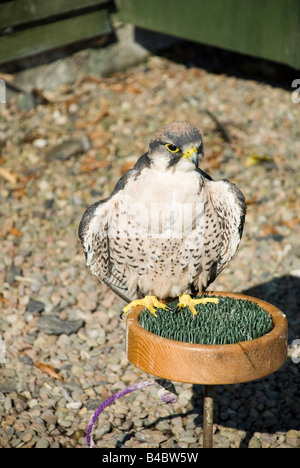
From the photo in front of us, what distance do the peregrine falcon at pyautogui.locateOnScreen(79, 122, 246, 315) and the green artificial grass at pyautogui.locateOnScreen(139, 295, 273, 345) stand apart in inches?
3.5

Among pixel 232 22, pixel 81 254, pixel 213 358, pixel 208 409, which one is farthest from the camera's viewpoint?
pixel 232 22

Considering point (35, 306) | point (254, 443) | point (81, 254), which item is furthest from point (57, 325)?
point (254, 443)

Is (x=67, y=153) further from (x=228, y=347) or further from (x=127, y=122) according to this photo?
(x=228, y=347)

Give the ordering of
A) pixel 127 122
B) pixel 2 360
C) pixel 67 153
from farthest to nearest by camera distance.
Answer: pixel 127 122 → pixel 67 153 → pixel 2 360

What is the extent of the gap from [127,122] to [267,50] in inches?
56.9

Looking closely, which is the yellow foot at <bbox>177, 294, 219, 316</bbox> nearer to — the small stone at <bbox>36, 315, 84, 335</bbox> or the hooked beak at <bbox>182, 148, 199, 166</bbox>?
the hooked beak at <bbox>182, 148, 199, 166</bbox>

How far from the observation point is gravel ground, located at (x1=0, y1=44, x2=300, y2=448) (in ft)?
11.0

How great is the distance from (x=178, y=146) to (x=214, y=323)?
2.67 feet

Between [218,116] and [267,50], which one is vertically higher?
[267,50]

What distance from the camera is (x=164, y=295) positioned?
3.30 metres

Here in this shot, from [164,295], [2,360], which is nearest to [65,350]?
[2,360]

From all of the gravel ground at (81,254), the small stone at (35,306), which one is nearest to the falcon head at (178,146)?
the gravel ground at (81,254)

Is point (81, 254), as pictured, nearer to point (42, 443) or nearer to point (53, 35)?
point (42, 443)

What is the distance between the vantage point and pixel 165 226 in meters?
2.96
